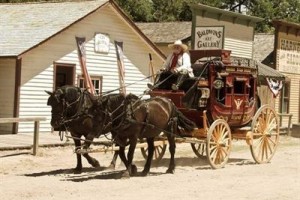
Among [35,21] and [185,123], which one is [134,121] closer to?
[185,123]

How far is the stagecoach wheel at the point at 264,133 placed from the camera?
1534 cm

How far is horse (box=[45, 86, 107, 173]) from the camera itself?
1162cm

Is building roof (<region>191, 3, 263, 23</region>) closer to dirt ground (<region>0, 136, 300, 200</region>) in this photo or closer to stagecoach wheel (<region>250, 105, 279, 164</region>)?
dirt ground (<region>0, 136, 300, 200</region>)

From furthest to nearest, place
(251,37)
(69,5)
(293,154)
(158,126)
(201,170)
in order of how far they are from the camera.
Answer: (251,37) < (69,5) < (293,154) < (201,170) < (158,126)

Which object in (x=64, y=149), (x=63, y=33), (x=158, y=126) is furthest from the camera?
(x=63, y=33)

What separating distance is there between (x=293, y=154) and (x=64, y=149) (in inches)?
262

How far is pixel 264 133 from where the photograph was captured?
51.0 ft

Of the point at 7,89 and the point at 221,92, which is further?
the point at 7,89

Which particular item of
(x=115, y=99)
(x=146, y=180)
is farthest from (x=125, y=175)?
(x=115, y=99)

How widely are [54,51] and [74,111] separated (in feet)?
33.5

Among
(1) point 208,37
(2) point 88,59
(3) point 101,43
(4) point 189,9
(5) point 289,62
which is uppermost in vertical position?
(4) point 189,9

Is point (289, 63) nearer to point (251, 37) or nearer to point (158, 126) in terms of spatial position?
point (251, 37)

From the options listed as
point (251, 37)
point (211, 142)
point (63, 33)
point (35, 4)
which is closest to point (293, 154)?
point (211, 142)

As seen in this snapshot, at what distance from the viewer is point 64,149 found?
1728cm
